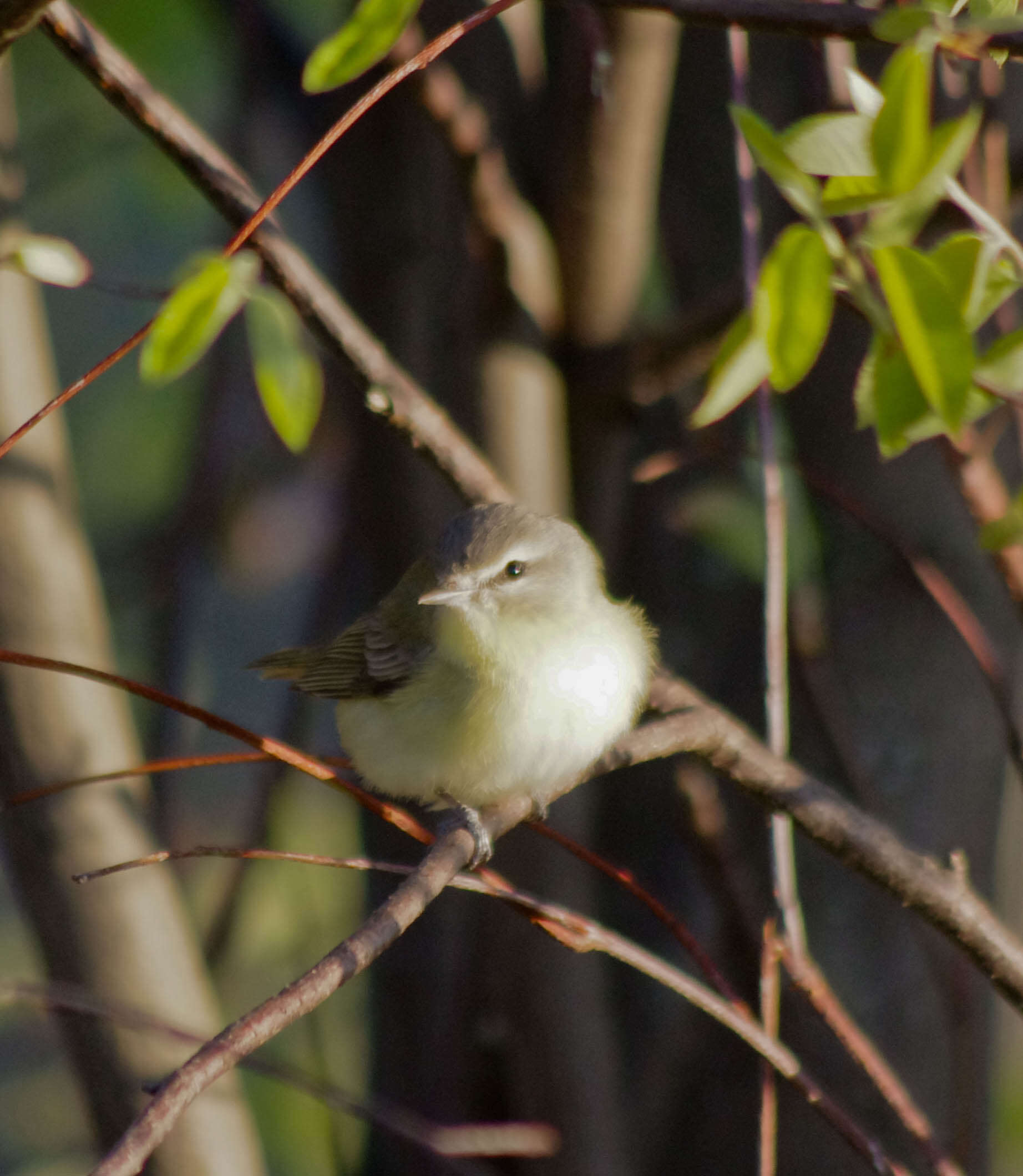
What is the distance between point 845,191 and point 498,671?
5.09 ft

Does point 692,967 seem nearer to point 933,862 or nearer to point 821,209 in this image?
point 933,862

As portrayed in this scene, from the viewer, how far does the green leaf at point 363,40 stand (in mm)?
1268

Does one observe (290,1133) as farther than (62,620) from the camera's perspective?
Yes

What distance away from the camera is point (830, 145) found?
1207mm

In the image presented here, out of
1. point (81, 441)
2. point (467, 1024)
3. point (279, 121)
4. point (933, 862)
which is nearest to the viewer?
point (933, 862)

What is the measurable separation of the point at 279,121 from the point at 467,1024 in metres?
2.84

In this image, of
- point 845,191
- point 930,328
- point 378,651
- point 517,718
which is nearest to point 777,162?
point 845,191

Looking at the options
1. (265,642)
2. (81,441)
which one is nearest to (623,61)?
(81,441)

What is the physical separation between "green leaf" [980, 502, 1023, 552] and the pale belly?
1.04 metres

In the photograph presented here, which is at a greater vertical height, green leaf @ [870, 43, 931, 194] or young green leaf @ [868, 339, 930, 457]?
green leaf @ [870, 43, 931, 194]

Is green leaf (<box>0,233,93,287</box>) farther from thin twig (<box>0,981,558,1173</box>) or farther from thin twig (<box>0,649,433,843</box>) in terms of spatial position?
thin twig (<box>0,981,558,1173</box>)

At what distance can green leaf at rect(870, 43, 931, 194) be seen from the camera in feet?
3.46

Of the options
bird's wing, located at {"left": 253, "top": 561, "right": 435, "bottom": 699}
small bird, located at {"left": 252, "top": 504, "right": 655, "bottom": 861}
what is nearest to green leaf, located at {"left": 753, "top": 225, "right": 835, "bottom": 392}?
small bird, located at {"left": 252, "top": 504, "right": 655, "bottom": 861}

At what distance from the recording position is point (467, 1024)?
3246 mm
